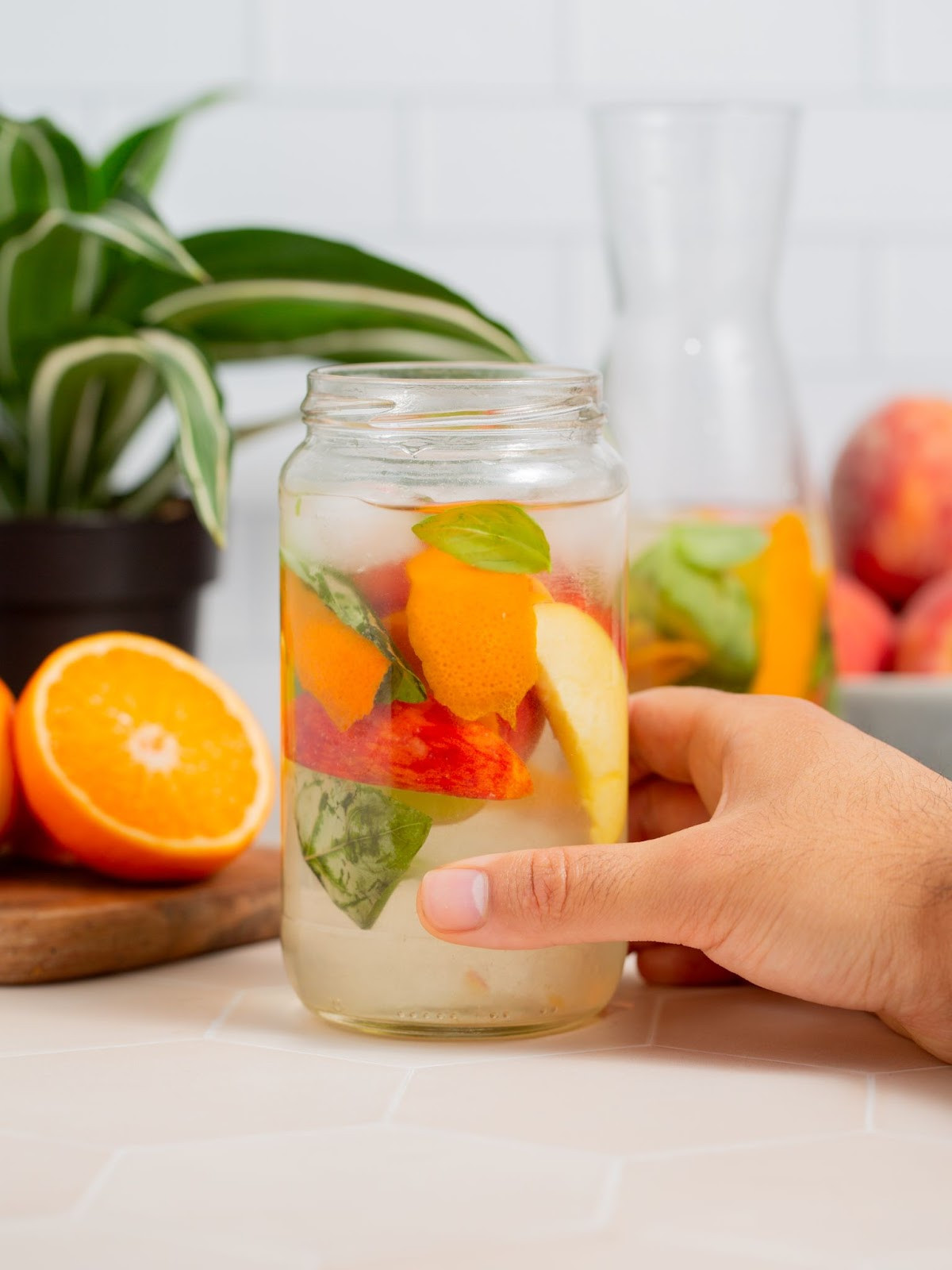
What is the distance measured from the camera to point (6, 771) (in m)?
0.75

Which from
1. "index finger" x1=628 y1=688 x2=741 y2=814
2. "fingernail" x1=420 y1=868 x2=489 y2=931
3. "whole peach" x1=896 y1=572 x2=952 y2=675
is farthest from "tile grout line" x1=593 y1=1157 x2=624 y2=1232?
"whole peach" x1=896 y1=572 x2=952 y2=675

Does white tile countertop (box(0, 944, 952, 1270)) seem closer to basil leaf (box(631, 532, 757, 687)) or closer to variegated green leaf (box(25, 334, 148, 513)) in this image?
basil leaf (box(631, 532, 757, 687))

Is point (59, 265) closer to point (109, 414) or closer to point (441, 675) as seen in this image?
point (109, 414)

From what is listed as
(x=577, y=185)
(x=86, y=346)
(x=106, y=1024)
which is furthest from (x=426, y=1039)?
(x=577, y=185)

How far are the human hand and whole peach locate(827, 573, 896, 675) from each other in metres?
0.40

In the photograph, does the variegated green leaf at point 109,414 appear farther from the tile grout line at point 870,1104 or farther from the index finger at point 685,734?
the tile grout line at point 870,1104

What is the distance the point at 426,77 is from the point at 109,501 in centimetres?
43

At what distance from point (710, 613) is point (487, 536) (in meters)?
0.22

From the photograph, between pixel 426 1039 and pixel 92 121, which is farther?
pixel 92 121

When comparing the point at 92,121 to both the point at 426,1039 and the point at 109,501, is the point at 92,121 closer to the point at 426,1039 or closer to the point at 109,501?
the point at 109,501

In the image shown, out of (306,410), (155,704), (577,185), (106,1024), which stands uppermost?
(577,185)

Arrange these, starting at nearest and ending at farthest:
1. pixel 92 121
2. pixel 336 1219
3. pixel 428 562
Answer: pixel 336 1219
pixel 428 562
pixel 92 121

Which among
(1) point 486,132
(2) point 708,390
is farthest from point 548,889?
(1) point 486,132

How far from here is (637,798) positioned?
730mm
